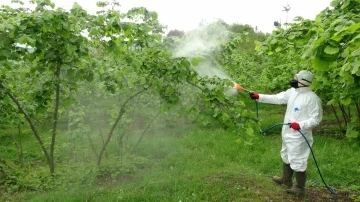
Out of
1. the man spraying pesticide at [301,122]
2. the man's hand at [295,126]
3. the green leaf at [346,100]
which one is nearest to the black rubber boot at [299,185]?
the man spraying pesticide at [301,122]

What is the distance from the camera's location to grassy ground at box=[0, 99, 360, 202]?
4883mm

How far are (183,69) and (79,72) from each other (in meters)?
1.09

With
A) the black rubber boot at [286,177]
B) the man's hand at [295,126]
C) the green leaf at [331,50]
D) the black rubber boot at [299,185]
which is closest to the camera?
the green leaf at [331,50]

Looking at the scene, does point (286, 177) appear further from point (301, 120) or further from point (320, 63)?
point (320, 63)

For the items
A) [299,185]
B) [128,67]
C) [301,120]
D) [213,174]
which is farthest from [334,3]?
[213,174]

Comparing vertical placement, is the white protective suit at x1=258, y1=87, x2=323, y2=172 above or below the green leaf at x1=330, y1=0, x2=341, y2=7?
below

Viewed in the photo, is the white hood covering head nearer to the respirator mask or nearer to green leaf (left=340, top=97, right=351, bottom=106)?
the respirator mask

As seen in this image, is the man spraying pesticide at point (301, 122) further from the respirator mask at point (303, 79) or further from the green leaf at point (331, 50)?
the green leaf at point (331, 50)

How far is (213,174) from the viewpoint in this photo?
5.62 metres

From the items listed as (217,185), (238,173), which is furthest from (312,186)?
(217,185)

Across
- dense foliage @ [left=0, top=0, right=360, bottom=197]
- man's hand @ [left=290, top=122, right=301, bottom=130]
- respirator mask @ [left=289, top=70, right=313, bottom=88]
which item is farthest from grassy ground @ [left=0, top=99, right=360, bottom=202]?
respirator mask @ [left=289, top=70, right=313, bottom=88]

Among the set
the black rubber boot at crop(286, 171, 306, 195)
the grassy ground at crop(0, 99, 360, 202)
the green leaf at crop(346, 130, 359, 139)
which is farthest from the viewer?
the black rubber boot at crop(286, 171, 306, 195)

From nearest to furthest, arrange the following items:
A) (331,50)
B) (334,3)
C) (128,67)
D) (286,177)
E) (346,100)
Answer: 1. (331,50)
2. (346,100)
3. (334,3)
4. (128,67)
5. (286,177)

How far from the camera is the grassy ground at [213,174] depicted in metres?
4.88
